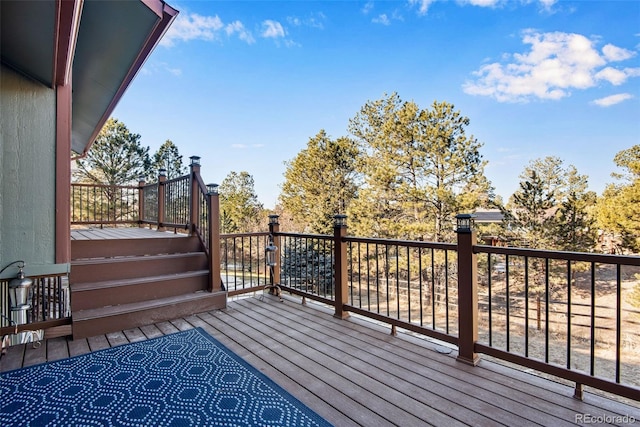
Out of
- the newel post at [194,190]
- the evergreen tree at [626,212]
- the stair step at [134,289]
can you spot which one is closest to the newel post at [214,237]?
the stair step at [134,289]

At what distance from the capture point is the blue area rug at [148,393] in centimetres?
174

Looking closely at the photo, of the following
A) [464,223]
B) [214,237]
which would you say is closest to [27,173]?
[214,237]

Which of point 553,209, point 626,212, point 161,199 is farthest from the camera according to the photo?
point 553,209

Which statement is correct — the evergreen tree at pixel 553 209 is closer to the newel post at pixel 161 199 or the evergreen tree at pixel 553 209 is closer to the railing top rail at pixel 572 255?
the railing top rail at pixel 572 255

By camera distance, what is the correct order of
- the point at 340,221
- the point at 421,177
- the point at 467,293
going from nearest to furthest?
the point at 467,293 → the point at 340,221 → the point at 421,177

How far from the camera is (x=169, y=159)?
17.0 metres

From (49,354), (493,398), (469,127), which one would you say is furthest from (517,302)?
(49,354)

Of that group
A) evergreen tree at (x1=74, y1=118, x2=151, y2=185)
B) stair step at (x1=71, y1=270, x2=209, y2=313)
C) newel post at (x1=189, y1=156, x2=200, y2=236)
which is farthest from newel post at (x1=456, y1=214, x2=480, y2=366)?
evergreen tree at (x1=74, y1=118, x2=151, y2=185)

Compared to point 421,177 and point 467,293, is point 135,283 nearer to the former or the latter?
point 467,293

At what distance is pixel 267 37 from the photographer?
617 inches

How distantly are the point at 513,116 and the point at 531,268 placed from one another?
11.1 metres

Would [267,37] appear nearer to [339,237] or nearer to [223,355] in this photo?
[339,237]

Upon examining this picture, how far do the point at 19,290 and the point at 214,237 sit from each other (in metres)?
1.82

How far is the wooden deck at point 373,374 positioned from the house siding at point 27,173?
880 millimetres
